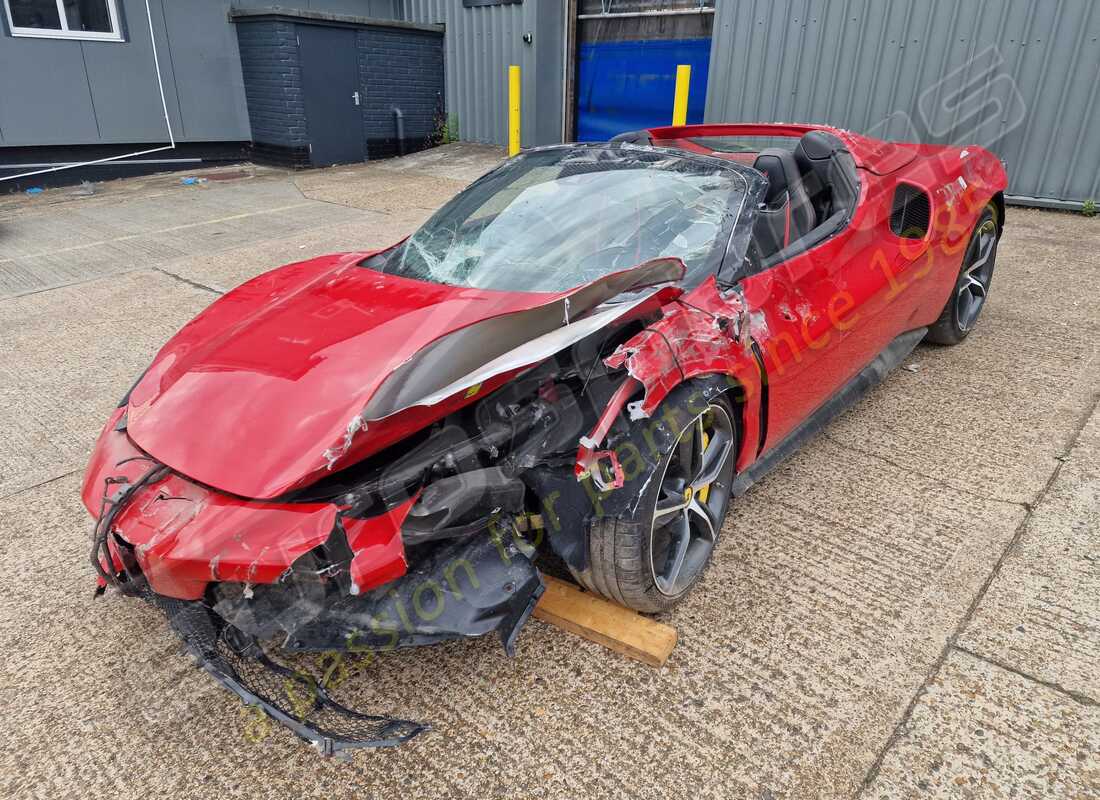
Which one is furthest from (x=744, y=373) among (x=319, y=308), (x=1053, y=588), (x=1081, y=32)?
(x=1081, y=32)

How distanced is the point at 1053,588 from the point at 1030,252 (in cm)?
485

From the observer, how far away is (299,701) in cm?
186

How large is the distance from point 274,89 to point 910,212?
32.0 ft

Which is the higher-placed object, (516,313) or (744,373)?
(516,313)

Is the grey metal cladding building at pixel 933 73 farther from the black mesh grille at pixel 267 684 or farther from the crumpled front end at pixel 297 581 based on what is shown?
the black mesh grille at pixel 267 684

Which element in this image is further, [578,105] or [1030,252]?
[578,105]

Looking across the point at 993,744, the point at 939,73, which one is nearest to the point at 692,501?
the point at 993,744

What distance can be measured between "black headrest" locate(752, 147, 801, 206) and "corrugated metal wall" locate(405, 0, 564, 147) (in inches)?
332

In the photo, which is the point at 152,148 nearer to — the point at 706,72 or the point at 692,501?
the point at 706,72

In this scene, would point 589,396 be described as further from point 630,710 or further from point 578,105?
point 578,105

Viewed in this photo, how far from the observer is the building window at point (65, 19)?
894cm

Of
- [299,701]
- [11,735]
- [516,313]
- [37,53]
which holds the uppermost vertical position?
[37,53]

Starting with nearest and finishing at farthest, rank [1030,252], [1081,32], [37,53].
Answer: [1030,252] < [1081,32] < [37,53]

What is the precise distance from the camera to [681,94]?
8.73 m
